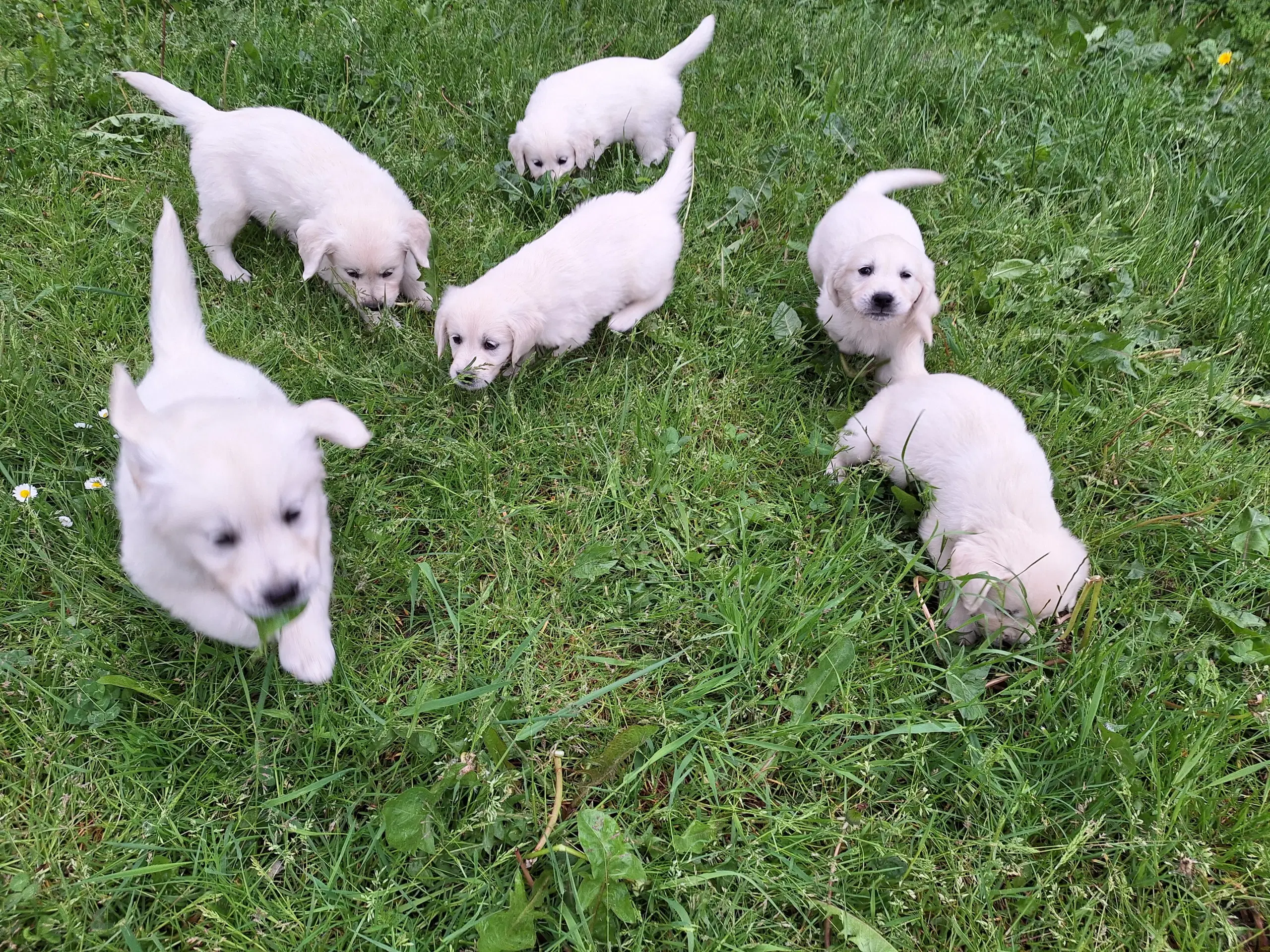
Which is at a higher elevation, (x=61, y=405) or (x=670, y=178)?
(x=670, y=178)

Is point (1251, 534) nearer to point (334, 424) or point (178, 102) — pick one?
point (334, 424)

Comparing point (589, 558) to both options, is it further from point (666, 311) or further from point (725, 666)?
point (666, 311)

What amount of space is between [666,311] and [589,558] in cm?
133

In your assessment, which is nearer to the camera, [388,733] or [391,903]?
[391,903]

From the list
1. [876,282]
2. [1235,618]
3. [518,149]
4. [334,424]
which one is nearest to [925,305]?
[876,282]

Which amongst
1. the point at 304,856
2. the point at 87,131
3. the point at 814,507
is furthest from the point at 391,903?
the point at 87,131

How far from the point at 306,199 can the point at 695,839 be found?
2.75 meters

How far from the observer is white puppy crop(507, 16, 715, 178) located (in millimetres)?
3467

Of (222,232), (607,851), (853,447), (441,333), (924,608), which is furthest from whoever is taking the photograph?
(222,232)

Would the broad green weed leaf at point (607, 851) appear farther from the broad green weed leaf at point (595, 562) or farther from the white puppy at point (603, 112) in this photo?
the white puppy at point (603, 112)

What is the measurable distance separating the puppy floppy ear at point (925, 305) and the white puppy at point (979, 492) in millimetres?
172

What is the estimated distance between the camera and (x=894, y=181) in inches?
128

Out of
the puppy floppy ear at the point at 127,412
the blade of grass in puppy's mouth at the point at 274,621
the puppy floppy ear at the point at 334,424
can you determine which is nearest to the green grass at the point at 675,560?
the blade of grass in puppy's mouth at the point at 274,621

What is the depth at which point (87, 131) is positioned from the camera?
11.2 feet
